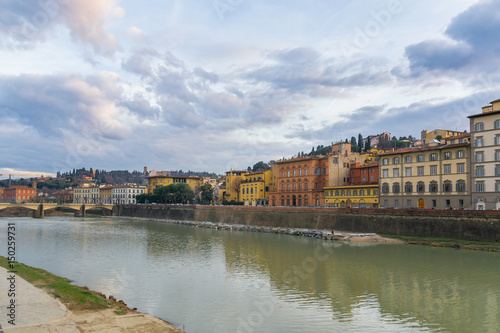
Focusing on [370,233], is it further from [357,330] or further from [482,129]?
[357,330]

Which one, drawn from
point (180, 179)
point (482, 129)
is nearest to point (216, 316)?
point (482, 129)

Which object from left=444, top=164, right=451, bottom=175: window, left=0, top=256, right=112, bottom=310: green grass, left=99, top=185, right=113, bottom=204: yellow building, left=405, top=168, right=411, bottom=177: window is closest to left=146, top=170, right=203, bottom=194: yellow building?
left=99, top=185, right=113, bottom=204: yellow building

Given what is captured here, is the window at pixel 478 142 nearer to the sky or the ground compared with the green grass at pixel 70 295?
nearer to the sky

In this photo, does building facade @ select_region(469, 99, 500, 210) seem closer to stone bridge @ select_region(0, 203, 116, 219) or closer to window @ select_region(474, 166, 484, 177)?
window @ select_region(474, 166, 484, 177)

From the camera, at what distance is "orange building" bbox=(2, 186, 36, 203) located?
154 meters

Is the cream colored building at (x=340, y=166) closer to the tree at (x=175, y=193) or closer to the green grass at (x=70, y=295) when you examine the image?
the tree at (x=175, y=193)

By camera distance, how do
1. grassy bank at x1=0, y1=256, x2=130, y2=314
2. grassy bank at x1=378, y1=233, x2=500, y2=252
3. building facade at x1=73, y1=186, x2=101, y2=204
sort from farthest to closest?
building facade at x1=73, y1=186, x2=101, y2=204
grassy bank at x1=378, y1=233, x2=500, y2=252
grassy bank at x1=0, y1=256, x2=130, y2=314

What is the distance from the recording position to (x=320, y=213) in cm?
5731

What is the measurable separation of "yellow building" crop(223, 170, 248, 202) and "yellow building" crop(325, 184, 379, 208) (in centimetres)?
3409

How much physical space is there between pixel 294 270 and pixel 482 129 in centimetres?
3185

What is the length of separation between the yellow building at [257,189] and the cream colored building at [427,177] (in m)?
34.4

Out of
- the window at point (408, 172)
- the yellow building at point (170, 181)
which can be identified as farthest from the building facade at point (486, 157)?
the yellow building at point (170, 181)

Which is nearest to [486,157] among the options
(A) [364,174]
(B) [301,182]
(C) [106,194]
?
(A) [364,174]

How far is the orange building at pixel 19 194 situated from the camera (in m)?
154
